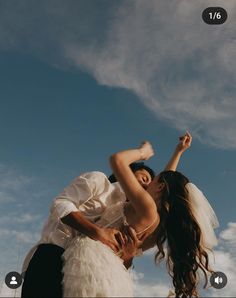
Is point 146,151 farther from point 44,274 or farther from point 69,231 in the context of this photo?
point 44,274

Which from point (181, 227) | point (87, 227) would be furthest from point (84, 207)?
point (181, 227)

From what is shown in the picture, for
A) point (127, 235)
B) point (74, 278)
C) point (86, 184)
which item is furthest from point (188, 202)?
point (74, 278)

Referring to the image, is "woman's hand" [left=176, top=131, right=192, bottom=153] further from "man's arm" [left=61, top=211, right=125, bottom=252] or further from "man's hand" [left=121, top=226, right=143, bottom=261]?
"man's arm" [left=61, top=211, right=125, bottom=252]

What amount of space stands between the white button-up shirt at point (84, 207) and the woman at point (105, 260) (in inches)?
3.8

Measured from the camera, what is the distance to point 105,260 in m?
4.27

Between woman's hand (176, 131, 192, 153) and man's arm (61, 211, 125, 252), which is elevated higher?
woman's hand (176, 131, 192, 153)

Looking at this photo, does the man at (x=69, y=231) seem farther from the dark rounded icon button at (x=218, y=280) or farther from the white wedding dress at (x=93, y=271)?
the dark rounded icon button at (x=218, y=280)

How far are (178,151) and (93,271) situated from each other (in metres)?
2.41

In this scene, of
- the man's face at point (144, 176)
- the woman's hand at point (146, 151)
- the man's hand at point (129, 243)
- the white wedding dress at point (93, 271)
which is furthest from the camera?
the man's face at point (144, 176)

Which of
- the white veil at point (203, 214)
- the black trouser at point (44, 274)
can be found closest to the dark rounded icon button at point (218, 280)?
the white veil at point (203, 214)

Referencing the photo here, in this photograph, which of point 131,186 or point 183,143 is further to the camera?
point 183,143

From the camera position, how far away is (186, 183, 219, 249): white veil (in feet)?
16.9

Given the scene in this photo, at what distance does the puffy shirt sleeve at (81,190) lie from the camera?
15.0 feet

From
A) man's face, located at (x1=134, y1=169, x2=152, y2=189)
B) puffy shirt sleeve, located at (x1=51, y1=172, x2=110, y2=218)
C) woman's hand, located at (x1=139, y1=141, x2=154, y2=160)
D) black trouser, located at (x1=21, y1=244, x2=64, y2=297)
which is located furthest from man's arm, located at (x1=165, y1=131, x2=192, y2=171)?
black trouser, located at (x1=21, y1=244, x2=64, y2=297)
